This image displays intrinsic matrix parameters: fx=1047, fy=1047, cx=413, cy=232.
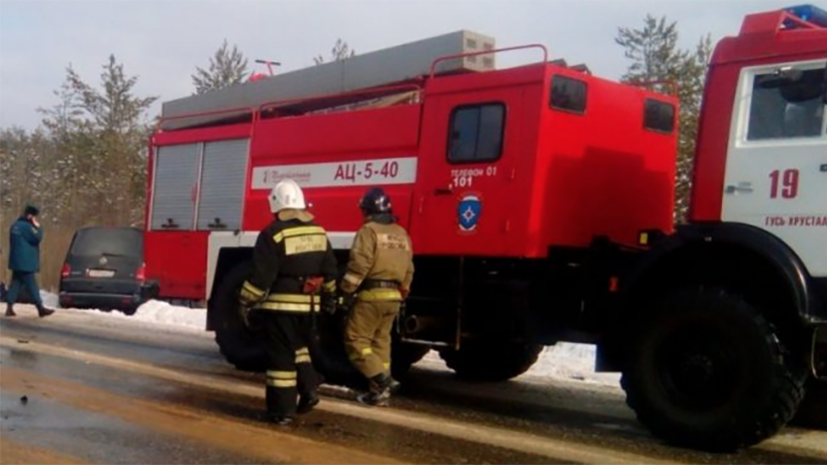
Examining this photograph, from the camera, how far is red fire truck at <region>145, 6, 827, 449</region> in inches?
266

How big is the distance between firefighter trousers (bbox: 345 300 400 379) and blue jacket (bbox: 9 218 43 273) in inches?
382

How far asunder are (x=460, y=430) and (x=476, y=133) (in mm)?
2648

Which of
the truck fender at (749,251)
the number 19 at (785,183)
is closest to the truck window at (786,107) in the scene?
the number 19 at (785,183)

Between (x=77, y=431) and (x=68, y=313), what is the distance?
10.9m

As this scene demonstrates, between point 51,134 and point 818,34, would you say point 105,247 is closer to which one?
point 818,34

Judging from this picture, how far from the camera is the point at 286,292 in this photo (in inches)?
294

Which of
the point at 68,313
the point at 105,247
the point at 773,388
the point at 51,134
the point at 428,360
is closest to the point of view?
the point at 773,388

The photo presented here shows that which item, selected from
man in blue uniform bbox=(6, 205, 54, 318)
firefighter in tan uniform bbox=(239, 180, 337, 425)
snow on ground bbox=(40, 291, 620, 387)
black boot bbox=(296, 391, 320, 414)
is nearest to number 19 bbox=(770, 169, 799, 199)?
firefighter in tan uniform bbox=(239, 180, 337, 425)

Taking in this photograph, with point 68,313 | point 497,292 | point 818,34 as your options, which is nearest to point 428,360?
point 497,292

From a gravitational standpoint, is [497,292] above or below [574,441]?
above

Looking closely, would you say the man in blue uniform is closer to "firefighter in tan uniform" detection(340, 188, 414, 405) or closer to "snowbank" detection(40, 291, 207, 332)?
"snowbank" detection(40, 291, 207, 332)

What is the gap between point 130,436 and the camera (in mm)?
6758

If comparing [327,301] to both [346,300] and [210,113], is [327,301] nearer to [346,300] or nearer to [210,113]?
[346,300]

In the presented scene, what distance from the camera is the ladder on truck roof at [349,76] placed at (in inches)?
372
